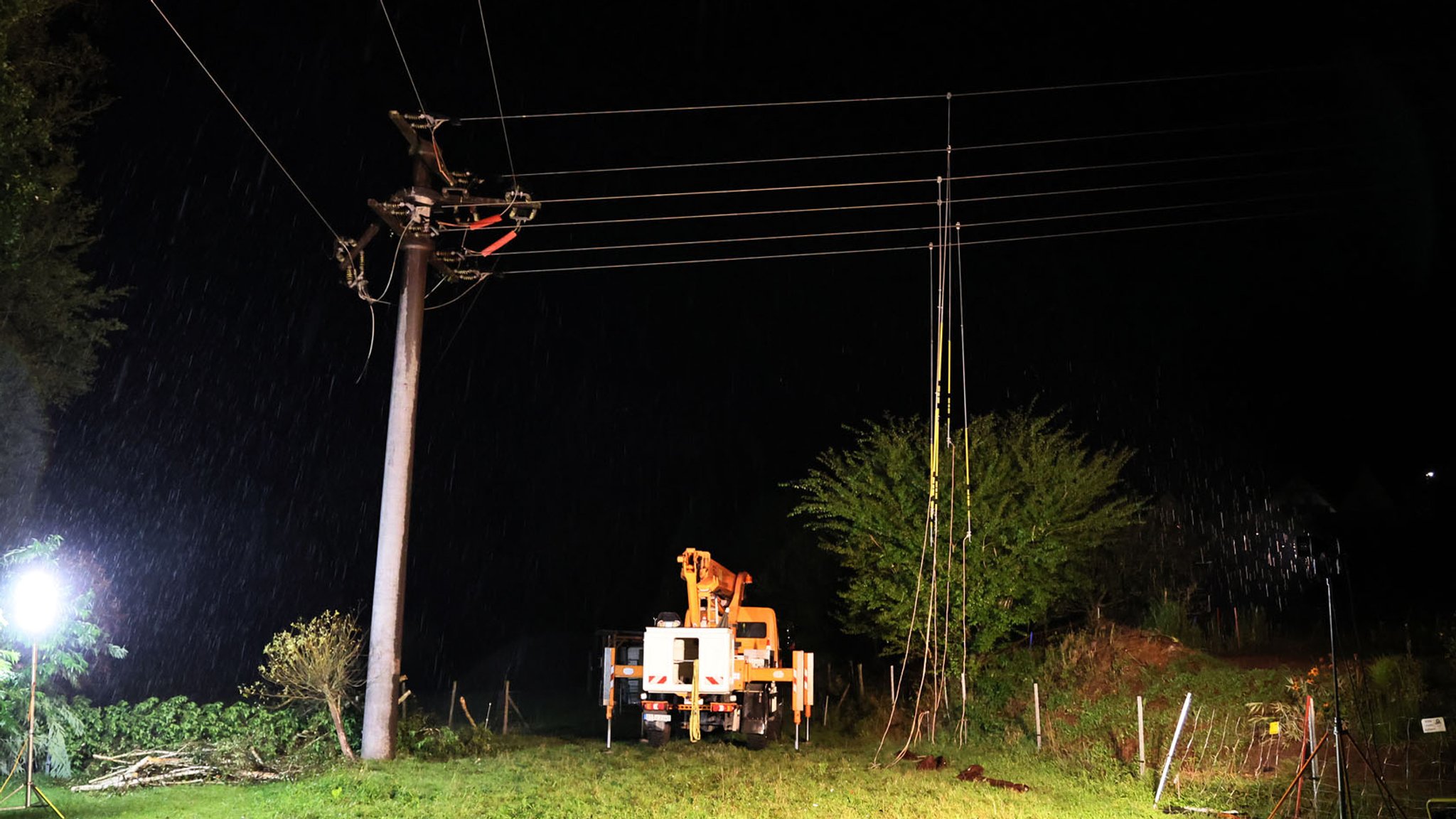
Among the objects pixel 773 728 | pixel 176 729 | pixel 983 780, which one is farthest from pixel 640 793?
pixel 773 728

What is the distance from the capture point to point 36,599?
455 inches

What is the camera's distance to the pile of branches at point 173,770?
1295 centimetres

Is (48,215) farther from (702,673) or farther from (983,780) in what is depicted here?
(983,780)

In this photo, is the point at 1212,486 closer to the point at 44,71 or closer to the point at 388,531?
the point at 388,531

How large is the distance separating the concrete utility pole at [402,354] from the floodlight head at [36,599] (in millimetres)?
3891

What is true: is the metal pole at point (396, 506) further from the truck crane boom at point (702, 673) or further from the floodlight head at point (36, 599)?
the truck crane boom at point (702, 673)

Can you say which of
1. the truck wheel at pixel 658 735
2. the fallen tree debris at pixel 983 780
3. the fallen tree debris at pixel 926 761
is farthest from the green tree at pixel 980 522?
the fallen tree debris at pixel 983 780

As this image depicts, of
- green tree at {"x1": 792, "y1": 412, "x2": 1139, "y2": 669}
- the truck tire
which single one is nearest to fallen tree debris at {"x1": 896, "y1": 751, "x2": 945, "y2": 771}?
the truck tire

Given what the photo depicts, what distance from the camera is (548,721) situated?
26.0m

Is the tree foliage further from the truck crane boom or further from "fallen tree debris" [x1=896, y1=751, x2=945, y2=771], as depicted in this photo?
"fallen tree debris" [x1=896, y1=751, x2=945, y2=771]

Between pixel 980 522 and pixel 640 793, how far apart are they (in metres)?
9.93

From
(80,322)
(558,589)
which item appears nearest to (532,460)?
(558,589)

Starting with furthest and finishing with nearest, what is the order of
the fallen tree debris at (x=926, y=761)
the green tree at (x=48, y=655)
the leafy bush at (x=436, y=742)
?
the leafy bush at (x=436, y=742), the fallen tree debris at (x=926, y=761), the green tree at (x=48, y=655)

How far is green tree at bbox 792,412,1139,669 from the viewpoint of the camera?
19.9m
